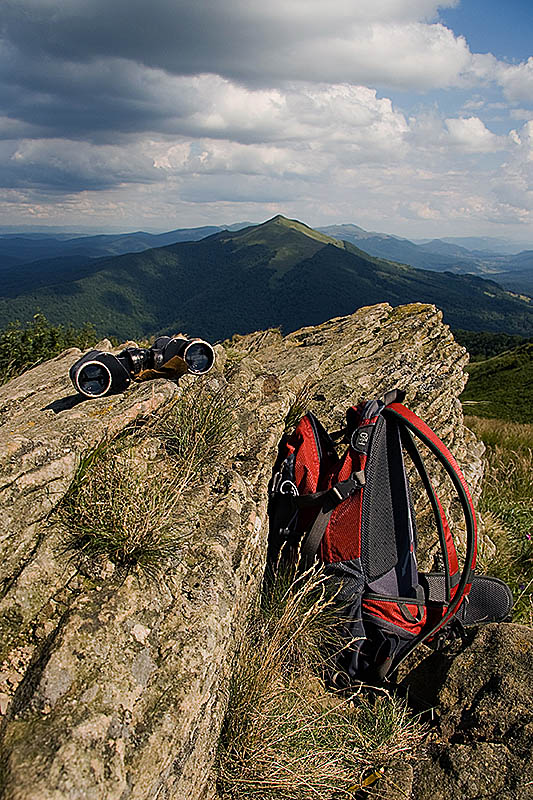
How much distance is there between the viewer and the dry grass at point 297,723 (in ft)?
9.33

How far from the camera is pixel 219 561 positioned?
3.31 meters

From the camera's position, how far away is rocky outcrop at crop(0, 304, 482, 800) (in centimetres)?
214

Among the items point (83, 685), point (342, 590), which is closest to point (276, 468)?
point (342, 590)

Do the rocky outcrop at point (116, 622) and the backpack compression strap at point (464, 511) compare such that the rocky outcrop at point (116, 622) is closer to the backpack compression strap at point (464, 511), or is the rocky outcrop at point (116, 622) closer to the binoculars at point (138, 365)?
the binoculars at point (138, 365)

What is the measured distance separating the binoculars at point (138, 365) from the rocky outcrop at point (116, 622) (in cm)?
31

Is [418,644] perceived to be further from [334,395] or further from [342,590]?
[334,395]

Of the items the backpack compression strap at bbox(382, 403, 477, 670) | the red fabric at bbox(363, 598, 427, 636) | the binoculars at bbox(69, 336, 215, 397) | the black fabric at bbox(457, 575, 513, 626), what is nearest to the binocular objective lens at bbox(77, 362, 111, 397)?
the binoculars at bbox(69, 336, 215, 397)

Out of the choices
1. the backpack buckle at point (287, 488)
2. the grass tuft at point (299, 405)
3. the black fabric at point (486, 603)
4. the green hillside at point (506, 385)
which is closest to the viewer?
the backpack buckle at point (287, 488)

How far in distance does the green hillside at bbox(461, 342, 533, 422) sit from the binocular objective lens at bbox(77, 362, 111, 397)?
47317mm

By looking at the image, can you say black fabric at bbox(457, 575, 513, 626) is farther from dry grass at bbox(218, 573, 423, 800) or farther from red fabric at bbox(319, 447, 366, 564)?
red fabric at bbox(319, 447, 366, 564)

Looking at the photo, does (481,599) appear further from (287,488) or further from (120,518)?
(120,518)

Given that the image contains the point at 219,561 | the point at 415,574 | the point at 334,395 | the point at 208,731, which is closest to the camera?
the point at 208,731

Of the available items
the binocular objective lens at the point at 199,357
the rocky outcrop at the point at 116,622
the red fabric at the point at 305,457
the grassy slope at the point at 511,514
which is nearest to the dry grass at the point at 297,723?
the rocky outcrop at the point at 116,622

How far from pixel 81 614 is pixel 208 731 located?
108 centimetres
